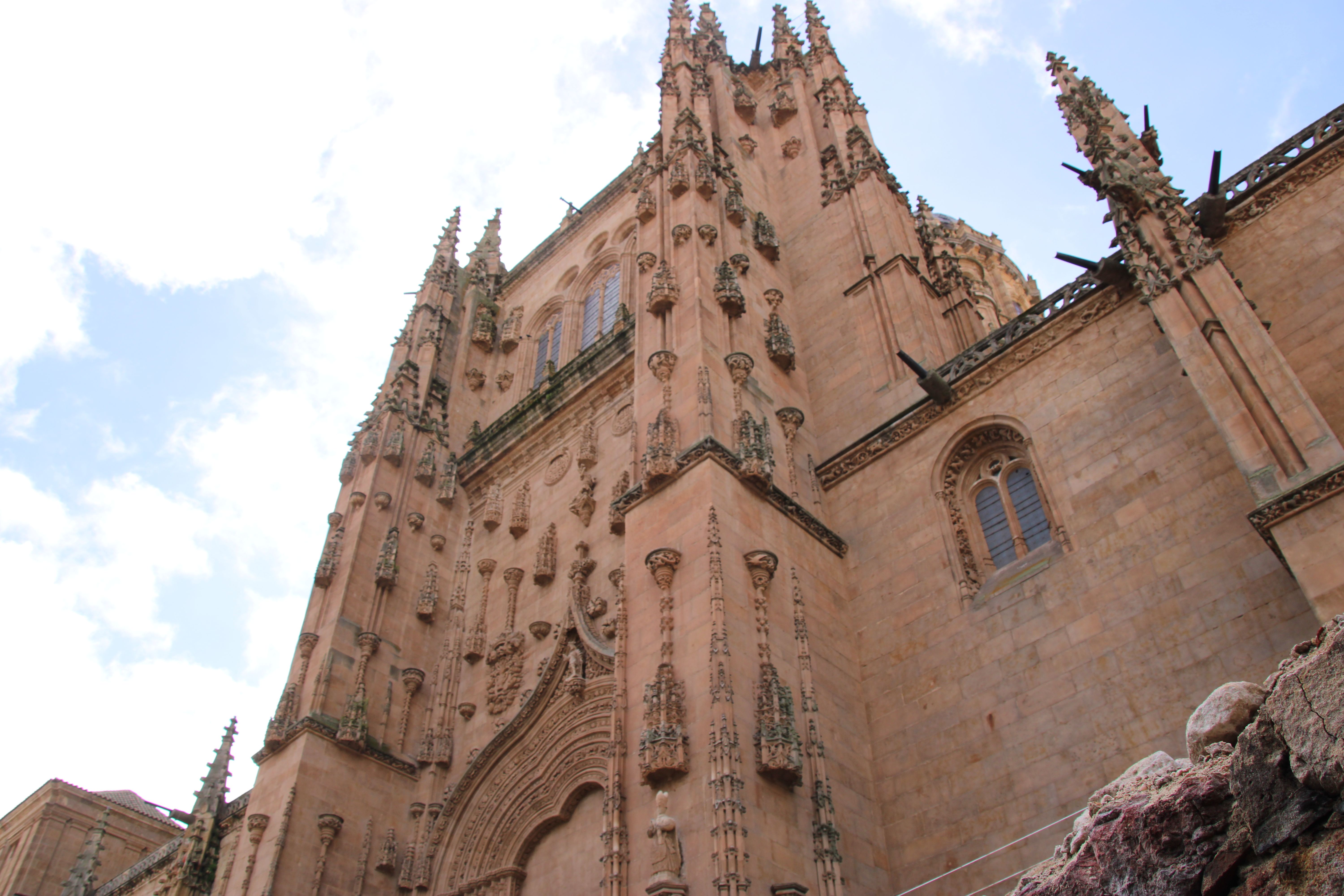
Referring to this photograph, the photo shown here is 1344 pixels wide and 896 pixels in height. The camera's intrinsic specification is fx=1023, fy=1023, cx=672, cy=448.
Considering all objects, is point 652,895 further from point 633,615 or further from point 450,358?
point 450,358

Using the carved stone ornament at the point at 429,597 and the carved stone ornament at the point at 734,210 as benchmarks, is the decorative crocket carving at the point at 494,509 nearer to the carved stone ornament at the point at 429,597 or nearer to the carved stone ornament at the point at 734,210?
the carved stone ornament at the point at 429,597

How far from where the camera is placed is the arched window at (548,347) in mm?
28641

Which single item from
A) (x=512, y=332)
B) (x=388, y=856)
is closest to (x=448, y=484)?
(x=512, y=332)

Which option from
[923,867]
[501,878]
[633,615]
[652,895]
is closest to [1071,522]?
[923,867]

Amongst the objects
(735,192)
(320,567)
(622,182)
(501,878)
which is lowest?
(501,878)

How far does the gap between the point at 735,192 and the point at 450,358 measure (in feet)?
34.9

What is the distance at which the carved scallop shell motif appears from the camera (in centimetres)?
2253

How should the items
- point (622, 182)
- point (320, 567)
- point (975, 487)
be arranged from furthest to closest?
point (622, 182)
point (320, 567)
point (975, 487)

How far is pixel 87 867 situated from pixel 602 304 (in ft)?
75.9

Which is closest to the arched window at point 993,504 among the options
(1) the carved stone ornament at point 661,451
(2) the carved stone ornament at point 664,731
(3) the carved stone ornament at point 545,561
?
(1) the carved stone ornament at point 661,451

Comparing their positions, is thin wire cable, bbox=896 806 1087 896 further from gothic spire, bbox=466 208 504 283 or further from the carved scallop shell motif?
gothic spire, bbox=466 208 504 283

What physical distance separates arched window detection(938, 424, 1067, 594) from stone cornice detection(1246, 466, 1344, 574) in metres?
3.61

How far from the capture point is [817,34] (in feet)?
97.0

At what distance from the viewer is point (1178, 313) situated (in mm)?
12664
